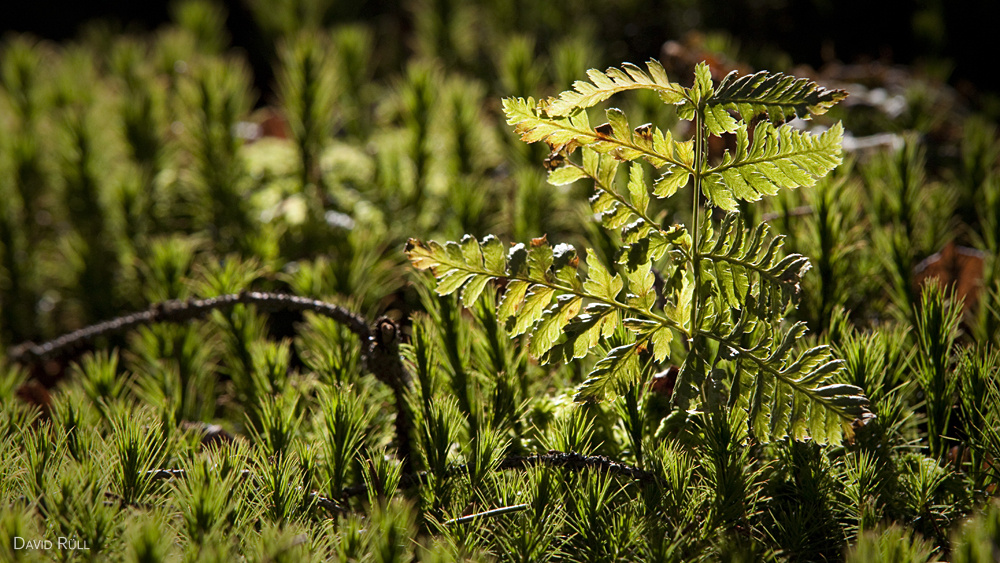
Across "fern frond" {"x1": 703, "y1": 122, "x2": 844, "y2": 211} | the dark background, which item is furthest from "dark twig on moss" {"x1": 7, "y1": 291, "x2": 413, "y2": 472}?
the dark background

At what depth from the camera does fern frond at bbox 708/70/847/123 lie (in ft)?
2.12

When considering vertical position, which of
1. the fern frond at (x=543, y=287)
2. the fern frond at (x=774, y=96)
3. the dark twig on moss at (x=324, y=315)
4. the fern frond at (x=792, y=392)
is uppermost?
the fern frond at (x=774, y=96)

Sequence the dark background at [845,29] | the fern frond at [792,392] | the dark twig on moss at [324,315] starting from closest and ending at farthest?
the fern frond at [792,392]
the dark twig on moss at [324,315]
the dark background at [845,29]

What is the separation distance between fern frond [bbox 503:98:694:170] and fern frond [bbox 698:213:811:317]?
3.2 inches

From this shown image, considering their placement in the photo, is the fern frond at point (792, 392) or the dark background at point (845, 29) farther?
the dark background at point (845, 29)

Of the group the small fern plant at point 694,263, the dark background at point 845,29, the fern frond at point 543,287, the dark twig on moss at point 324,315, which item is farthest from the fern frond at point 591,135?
the dark background at point 845,29

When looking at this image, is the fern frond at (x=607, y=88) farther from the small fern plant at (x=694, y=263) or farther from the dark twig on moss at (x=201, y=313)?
the dark twig on moss at (x=201, y=313)

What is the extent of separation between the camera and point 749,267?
27.2 inches

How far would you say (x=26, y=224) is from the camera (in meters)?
1.61

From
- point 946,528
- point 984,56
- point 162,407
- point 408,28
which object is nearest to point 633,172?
point 946,528

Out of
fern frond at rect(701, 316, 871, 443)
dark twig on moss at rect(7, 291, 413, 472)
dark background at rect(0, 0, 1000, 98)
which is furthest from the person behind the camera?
dark background at rect(0, 0, 1000, 98)

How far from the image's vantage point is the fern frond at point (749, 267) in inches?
26.2

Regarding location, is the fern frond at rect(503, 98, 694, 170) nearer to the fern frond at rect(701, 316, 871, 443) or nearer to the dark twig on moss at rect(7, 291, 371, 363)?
the fern frond at rect(701, 316, 871, 443)

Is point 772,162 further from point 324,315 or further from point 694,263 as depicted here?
point 324,315
